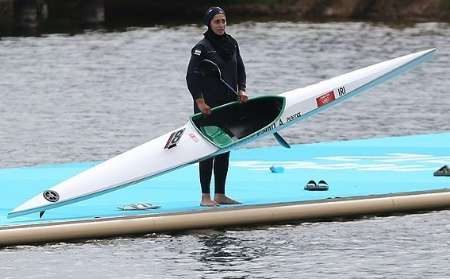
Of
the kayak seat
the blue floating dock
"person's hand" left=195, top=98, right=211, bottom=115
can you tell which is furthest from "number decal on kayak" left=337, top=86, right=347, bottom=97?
"person's hand" left=195, top=98, right=211, bottom=115

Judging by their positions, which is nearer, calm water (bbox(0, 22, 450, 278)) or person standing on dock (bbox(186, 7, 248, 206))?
calm water (bbox(0, 22, 450, 278))

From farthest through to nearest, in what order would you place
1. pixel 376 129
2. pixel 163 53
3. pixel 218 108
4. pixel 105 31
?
pixel 105 31, pixel 163 53, pixel 376 129, pixel 218 108

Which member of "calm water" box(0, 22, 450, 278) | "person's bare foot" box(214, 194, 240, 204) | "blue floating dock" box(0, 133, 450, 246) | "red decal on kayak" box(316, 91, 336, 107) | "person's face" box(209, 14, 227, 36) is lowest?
"calm water" box(0, 22, 450, 278)

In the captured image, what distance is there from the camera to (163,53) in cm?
5031

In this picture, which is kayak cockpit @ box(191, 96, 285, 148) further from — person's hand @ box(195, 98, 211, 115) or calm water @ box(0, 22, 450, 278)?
calm water @ box(0, 22, 450, 278)

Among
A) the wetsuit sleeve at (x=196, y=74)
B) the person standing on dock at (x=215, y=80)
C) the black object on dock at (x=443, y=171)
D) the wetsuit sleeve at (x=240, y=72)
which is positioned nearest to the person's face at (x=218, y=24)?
the person standing on dock at (x=215, y=80)

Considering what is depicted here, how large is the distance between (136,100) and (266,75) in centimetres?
692

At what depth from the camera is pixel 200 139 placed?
15711 mm

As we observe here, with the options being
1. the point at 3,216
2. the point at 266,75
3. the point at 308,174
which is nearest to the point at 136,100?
the point at 266,75

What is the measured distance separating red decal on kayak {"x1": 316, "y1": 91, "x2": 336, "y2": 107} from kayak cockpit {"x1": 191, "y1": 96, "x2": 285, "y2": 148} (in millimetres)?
417

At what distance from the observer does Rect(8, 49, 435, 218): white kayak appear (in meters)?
15.4

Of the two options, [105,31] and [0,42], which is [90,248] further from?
[105,31]

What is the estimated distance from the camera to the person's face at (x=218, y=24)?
15602mm

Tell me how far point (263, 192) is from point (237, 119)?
944mm
